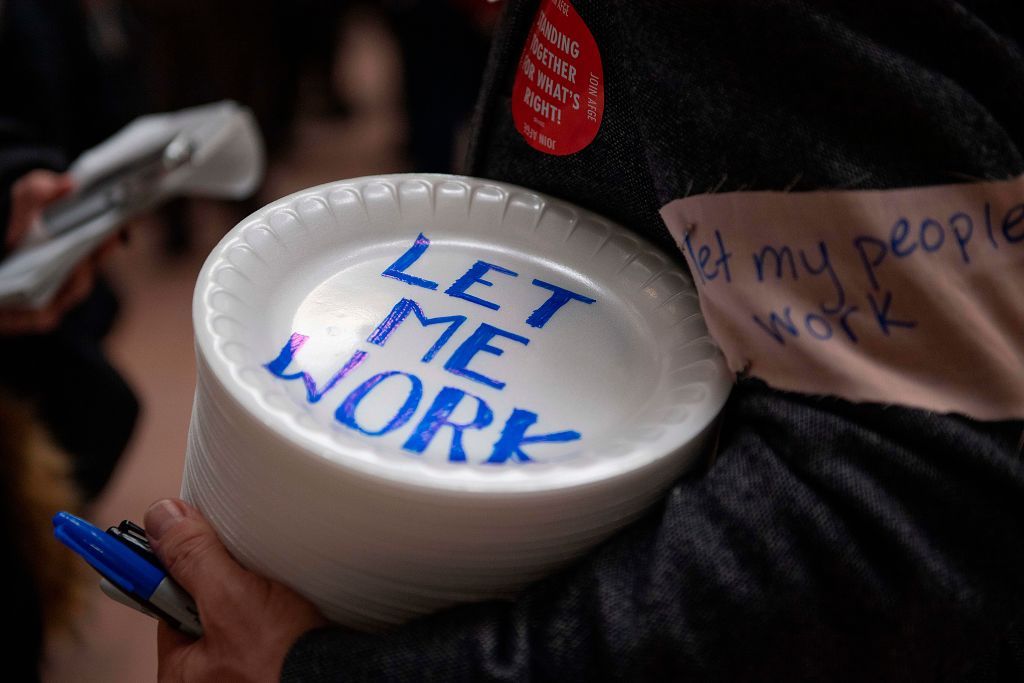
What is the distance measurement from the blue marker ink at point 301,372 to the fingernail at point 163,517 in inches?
4.3

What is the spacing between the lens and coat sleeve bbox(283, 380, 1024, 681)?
0.44 m

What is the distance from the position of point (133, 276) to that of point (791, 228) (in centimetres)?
204

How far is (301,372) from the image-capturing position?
52 cm

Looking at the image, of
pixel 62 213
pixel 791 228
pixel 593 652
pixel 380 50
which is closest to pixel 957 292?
pixel 791 228

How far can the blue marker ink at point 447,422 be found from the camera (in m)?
0.48

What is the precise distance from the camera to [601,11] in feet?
Answer: 1.76

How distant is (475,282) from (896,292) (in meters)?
0.27

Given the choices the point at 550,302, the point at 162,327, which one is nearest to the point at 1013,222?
the point at 550,302

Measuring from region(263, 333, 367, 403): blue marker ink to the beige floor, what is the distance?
852 millimetres

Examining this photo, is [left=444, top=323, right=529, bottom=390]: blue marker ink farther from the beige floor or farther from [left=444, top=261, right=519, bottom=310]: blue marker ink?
the beige floor

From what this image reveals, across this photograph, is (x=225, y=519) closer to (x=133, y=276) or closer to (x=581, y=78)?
(x=581, y=78)

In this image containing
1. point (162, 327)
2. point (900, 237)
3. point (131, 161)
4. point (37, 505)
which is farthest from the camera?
point (162, 327)

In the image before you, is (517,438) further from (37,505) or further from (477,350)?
(37,505)

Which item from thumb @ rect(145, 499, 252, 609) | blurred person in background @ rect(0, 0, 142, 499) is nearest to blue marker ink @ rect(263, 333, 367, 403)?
thumb @ rect(145, 499, 252, 609)
